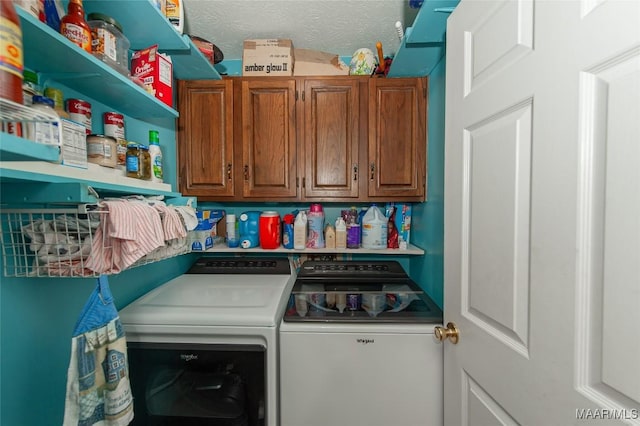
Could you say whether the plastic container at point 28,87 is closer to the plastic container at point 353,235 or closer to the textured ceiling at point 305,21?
the textured ceiling at point 305,21

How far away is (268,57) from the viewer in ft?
5.42

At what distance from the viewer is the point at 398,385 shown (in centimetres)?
112

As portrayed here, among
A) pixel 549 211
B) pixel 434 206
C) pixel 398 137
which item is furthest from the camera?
pixel 398 137

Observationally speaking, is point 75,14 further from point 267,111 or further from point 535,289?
point 535,289

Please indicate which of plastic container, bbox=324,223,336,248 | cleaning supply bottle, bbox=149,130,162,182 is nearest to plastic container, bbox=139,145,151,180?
cleaning supply bottle, bbox=149,130,162,182

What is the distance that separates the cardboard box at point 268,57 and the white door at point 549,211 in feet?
3.49

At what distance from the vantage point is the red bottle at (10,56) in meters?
0.50

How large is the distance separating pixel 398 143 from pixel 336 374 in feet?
4.24

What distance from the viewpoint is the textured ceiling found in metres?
1.41

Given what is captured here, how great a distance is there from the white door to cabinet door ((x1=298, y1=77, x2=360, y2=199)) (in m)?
0.77

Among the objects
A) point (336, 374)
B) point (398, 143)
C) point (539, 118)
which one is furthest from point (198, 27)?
point (336, 374)

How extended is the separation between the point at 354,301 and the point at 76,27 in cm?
148

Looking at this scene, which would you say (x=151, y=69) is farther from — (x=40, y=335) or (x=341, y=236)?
(x=341, y=236)

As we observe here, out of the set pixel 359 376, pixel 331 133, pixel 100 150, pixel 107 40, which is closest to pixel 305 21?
pixel 331 133
